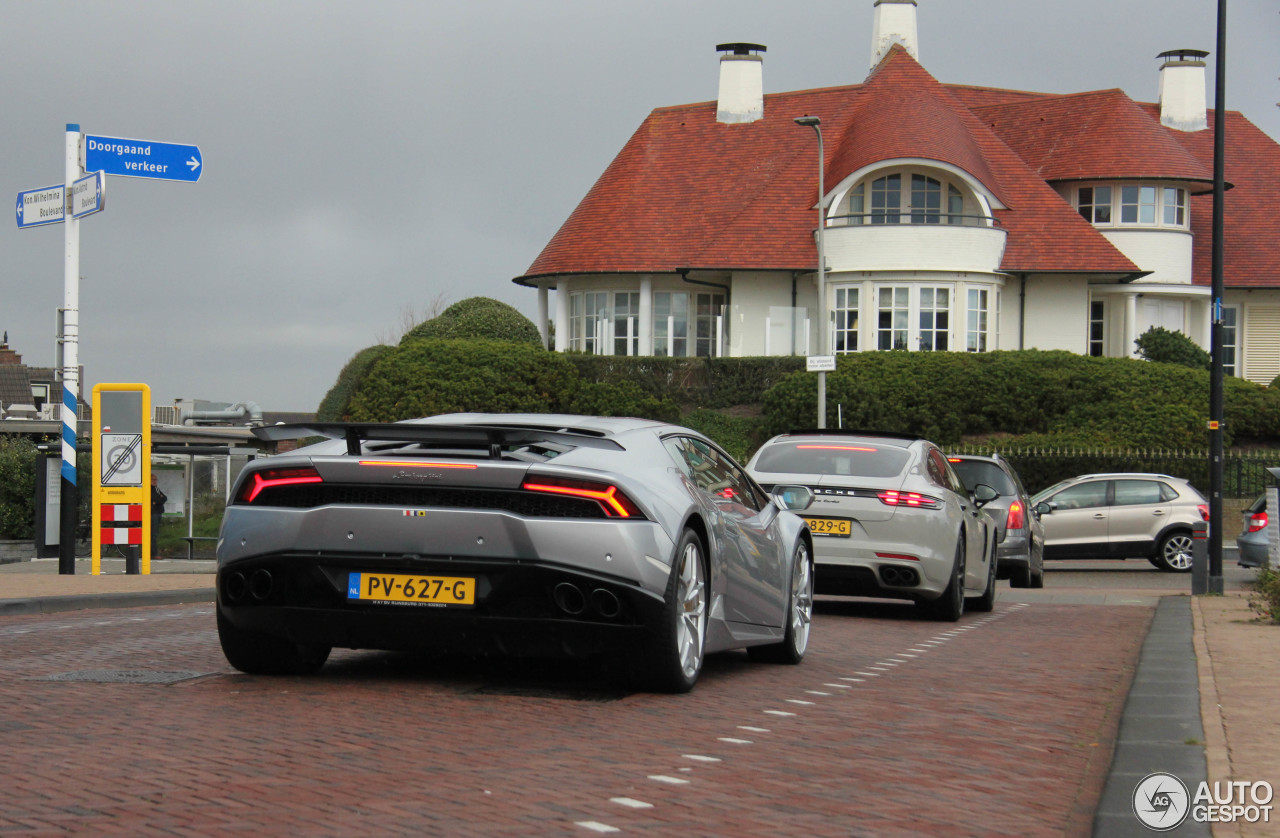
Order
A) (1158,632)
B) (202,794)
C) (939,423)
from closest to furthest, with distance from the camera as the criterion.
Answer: (202,794), (1158,632), (939,423)

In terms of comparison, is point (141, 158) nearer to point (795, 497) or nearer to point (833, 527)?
point (833, 527)

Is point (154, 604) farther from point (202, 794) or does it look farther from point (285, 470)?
point (202, 794)

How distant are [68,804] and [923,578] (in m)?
8.64

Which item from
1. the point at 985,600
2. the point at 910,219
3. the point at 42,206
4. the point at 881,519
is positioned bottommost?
the point at 985,600

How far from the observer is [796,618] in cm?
902

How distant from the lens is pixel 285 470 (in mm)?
6926

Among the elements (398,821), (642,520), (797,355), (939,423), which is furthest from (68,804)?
(797,355)

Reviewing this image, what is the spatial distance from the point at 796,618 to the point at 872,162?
33370 mm

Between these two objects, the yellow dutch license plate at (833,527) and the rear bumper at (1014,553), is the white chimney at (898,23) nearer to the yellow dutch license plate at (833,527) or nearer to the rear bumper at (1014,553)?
the rear bumper at (1014,553)

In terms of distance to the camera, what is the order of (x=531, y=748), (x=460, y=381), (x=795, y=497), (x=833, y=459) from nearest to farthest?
(x=531, y=748) < (x=795, y=497) < (x=833, y=459) < (x=460, y=381)

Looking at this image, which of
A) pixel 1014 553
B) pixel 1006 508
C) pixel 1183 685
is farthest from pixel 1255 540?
pixel 1183 685

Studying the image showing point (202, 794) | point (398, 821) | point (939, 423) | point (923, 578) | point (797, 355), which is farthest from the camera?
point (797, 355)

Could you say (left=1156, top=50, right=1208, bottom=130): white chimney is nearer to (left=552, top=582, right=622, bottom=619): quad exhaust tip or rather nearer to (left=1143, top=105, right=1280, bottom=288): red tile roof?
(left=1143, top=105, right=1280, bottom=288): red tile roof

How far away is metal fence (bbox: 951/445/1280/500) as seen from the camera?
1297 inches
